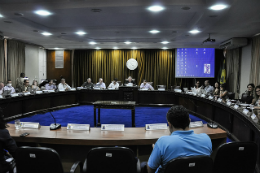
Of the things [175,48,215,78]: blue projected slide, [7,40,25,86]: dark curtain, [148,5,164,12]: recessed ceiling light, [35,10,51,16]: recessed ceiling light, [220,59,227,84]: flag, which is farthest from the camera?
[175,48,215,78]: blue projected slide

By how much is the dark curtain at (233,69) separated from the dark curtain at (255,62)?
3.26 ft

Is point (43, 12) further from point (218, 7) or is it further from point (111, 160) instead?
point (111, 160)

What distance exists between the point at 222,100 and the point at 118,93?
4.04 m

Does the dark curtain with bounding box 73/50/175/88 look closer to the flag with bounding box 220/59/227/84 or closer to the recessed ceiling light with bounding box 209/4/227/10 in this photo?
the flag with bounding box 220/59/227/84

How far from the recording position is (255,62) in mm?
6746

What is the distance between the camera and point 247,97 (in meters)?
4.69

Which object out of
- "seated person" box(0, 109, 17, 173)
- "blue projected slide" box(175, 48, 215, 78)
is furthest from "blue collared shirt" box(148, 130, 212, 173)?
"blue projected slide" box(175, 48, 215, 78)

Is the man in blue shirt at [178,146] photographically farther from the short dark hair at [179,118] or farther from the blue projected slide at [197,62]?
the blue projected slide at [197,62]

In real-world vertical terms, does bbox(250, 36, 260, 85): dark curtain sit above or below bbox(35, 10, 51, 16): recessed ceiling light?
below

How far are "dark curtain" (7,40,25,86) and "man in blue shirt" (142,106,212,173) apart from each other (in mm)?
8248

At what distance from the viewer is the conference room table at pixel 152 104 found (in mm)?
3493

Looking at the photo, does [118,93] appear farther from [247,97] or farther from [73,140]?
[73,140]

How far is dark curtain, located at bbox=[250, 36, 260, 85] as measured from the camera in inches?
260

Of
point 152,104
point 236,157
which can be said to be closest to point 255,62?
point 152,104
